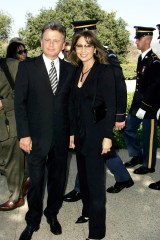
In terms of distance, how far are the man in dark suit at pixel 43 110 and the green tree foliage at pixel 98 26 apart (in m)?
46.0

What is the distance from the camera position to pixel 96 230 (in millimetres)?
3084

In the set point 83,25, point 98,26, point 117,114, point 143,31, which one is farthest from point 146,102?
point 98,26

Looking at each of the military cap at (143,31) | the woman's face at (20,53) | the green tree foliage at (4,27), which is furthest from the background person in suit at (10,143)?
the green tree foliage at (4,27)

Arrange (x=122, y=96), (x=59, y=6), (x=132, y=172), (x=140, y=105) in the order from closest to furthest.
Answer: (x=122, y=96)
(x=140, y=105)
(x=132, y=172)
(x=59, y=6)

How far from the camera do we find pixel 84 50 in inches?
112

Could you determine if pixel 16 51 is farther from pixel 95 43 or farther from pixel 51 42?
pixel 95 43

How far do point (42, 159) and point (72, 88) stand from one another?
2.36 feet

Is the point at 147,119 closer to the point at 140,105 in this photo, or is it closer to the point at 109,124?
the point at 140,105

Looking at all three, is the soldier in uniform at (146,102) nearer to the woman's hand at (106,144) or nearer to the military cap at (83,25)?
the military cap at (83,25)

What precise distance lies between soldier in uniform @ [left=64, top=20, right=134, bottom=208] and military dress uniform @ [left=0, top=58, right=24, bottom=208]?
65cm

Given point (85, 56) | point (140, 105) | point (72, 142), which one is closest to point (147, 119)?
point (140, 105)

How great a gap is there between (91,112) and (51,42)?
0.71 m

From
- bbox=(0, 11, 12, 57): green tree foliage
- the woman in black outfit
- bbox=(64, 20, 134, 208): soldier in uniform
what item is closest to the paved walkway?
bbox=(64, 20, 134, 208): soldier in uniform

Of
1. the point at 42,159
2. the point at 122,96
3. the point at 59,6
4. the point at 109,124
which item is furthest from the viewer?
the point at 59,6
